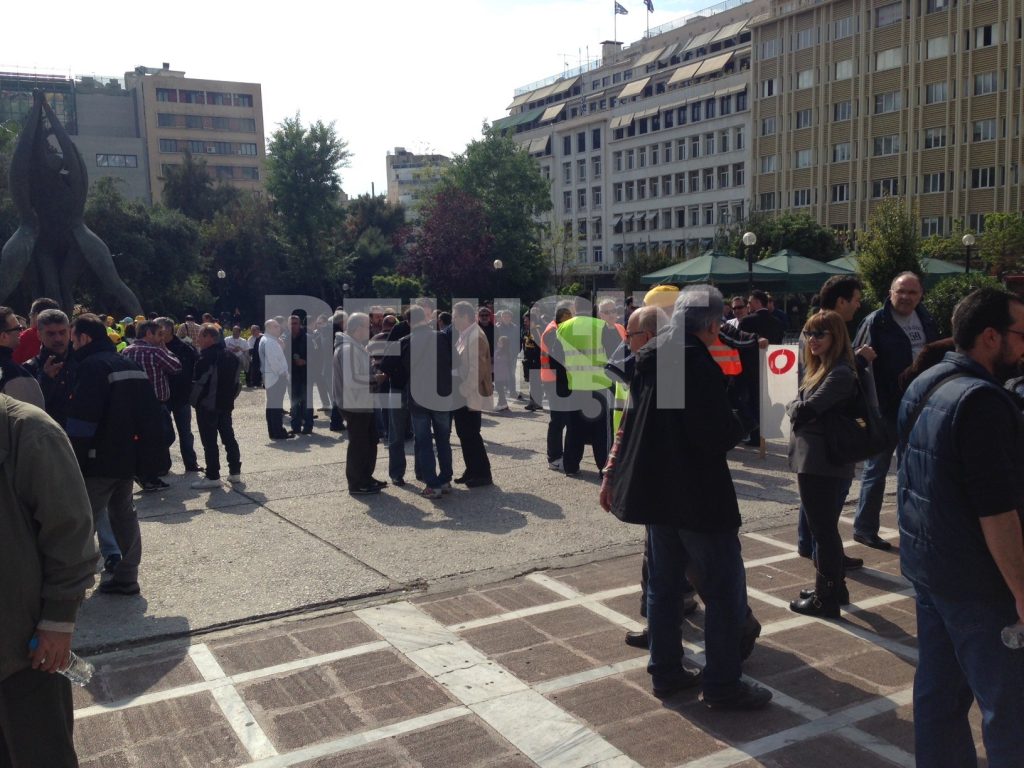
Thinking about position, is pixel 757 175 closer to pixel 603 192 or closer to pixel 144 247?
pixel 603 192

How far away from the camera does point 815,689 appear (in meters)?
4.31

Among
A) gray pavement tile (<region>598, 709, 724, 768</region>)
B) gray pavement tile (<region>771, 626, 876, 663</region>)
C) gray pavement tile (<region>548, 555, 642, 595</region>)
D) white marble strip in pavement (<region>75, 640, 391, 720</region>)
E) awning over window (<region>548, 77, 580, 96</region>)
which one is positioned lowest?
gray pavement tile (<region>771, 626, 876, 663</region>)

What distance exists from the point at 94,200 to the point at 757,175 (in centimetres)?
4637

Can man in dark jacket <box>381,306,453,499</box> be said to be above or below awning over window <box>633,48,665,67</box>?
below

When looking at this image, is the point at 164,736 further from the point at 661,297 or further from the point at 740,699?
the point at 661,297

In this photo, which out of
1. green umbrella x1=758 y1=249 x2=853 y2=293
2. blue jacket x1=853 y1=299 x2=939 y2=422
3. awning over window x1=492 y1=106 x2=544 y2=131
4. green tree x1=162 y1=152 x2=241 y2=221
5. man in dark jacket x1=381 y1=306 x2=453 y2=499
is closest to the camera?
blue jacket x1=853 y1=299 x2=939 y2=422

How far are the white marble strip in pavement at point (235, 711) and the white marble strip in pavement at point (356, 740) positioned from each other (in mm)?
79

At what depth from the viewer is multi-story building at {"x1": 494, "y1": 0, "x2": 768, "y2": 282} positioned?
7050 cm

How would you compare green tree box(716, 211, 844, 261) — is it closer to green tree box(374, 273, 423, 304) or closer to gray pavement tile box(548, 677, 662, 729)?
green tree box(374, 273, 423, 304)

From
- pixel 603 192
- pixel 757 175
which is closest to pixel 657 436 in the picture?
pixel 757 175

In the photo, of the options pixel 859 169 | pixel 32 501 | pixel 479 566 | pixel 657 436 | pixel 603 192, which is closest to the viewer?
pixel 32 501

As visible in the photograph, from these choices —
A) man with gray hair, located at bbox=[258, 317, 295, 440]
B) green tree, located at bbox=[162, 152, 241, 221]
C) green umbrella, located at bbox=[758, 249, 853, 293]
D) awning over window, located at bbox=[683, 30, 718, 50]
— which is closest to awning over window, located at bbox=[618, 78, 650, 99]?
awning over window, located at bbox=[683, 30, 718, 50]

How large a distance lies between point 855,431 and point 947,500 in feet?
7.27

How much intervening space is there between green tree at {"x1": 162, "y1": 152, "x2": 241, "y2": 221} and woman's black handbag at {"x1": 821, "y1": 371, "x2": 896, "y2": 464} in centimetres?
6802
